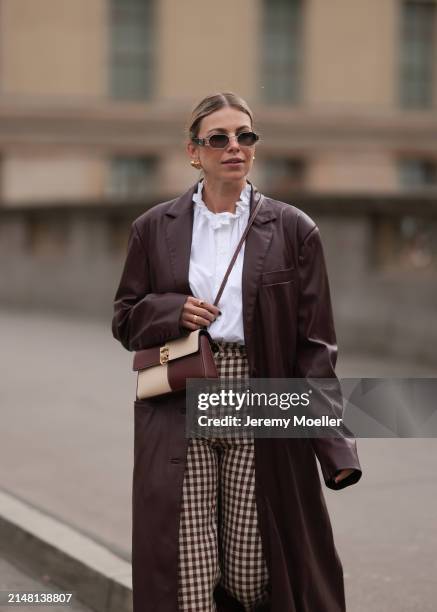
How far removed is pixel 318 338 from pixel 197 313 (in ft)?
1.13

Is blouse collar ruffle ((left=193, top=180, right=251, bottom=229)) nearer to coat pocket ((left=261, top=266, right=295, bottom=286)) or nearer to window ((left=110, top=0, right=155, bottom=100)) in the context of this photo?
coat pocket ((left=261, top=266, right=295, bottom=286))

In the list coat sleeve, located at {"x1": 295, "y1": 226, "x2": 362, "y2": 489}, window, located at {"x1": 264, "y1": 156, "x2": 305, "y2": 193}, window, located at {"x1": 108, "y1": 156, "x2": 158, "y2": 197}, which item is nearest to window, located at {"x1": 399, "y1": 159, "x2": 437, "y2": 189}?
window, located at {"x1": 264, "y1": 156, "x2": 305, "y2": 193}

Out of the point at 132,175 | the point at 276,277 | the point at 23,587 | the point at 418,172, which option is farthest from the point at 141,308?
the point at 418,172

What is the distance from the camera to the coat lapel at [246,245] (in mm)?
2965

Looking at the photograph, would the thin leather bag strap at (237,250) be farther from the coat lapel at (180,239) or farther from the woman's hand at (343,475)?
the woman's hand at (343,475)

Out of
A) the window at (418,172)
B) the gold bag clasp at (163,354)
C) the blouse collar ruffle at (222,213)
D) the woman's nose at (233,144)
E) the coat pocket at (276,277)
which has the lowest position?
the window at (418,172)

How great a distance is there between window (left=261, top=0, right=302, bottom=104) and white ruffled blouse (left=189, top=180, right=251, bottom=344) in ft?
78.2

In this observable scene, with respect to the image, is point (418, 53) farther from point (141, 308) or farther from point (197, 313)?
point (197, 313)

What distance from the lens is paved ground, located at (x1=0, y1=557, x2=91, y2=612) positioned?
14.3 ft

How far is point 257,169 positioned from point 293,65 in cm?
279

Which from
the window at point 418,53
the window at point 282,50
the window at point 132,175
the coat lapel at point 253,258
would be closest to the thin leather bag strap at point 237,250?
the coat lapel at point 253,258

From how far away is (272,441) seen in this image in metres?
2.99

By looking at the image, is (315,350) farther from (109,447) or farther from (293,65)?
(293,65)

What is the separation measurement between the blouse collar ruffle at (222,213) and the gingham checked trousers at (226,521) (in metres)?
0.34
